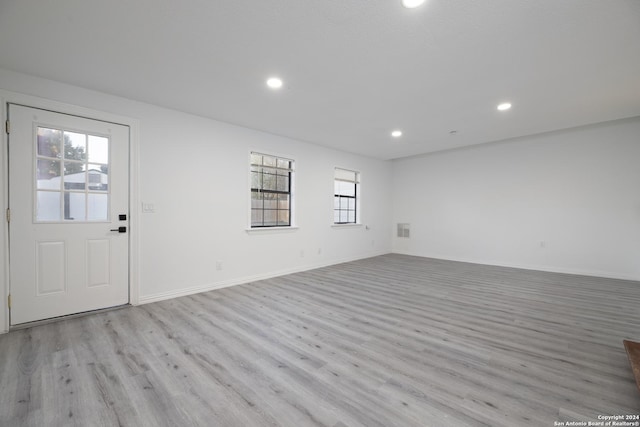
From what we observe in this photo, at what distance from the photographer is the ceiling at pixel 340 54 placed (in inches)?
76.7

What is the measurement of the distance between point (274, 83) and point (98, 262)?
2.96m

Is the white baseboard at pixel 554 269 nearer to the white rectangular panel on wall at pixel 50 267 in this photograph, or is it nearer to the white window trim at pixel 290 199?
the white window trim at pixel 290 199

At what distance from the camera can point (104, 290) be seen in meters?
3.24

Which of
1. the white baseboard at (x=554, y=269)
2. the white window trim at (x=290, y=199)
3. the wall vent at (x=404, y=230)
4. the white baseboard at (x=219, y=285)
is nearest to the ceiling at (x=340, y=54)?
the white window trim at (x=290, y=199)

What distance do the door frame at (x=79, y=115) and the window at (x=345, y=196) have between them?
396 cm

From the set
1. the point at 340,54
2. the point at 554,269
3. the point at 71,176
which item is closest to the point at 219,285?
the point at 71,176

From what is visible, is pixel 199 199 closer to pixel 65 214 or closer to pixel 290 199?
pixel 65 214

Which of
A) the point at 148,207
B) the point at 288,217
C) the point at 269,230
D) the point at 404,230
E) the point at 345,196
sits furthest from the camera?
the point at 404,230

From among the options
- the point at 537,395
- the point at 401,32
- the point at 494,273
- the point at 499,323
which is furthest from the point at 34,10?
the point at 494,273

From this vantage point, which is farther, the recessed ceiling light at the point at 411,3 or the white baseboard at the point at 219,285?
the white baseboard at the point at 219,285

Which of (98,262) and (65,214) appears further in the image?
(98,262)

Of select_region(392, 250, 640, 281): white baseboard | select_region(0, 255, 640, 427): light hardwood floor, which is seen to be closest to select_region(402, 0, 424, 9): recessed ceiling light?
select_region(0, 255, 640, 427): light hardwood floor

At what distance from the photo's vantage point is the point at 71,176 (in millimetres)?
3045

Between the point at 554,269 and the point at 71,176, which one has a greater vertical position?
the point at 71,176
